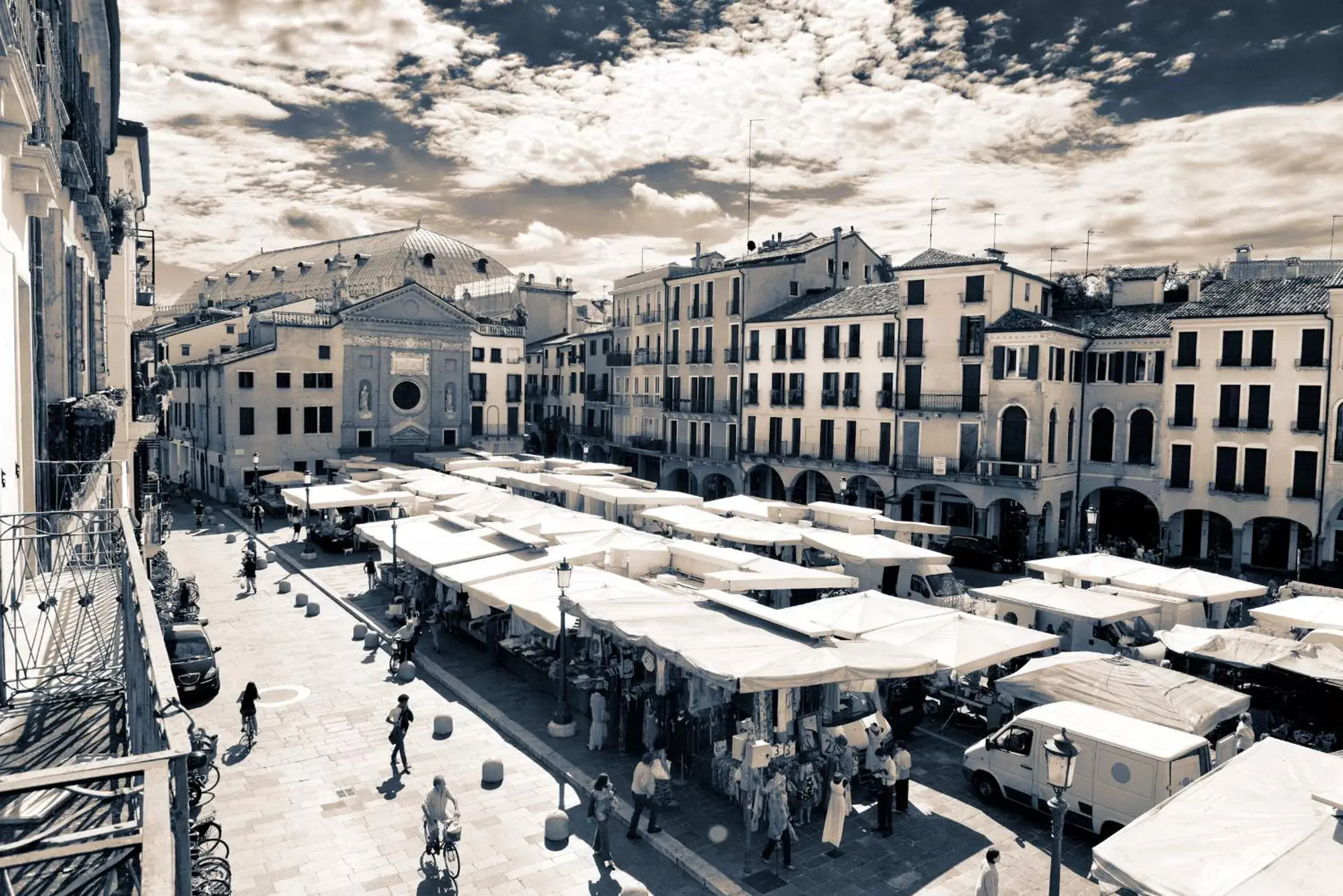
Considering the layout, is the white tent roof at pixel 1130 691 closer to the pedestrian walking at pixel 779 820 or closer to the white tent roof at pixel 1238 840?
the white tent roof at pixel 1238 840

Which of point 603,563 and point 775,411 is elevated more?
point 775,411

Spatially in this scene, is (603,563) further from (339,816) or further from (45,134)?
(45,134)

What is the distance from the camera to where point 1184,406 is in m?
37.8

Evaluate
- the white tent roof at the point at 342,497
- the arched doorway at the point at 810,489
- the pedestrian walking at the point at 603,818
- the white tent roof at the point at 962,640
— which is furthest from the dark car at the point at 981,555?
the pedestrian walking at the point at 603,818

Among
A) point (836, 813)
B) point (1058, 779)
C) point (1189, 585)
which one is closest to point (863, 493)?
point (1189, 585)

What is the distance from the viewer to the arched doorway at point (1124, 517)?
40.4 meters

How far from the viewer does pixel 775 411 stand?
1917 inches

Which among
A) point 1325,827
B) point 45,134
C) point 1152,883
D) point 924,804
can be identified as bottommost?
point 924,804

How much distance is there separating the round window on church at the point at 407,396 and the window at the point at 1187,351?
4396 cm

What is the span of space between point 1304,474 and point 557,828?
34727mm

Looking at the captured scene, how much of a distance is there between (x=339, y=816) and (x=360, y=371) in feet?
148

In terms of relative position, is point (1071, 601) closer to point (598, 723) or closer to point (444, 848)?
point (598, 723)

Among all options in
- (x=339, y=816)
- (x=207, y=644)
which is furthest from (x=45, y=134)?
(x=207, y=644)

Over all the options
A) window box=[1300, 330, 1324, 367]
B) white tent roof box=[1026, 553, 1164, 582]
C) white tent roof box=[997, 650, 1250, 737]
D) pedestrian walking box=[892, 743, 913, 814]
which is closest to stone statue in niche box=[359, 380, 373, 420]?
white tent roof box=[1026, 553, 1164, 582]
